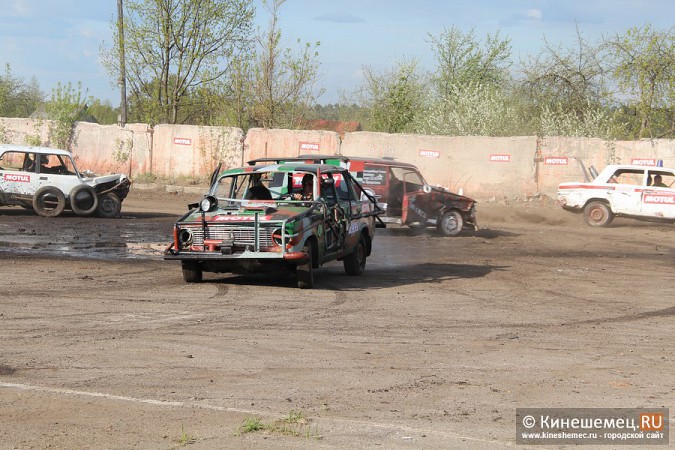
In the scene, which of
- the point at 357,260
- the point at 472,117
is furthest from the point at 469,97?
the point at 357,260

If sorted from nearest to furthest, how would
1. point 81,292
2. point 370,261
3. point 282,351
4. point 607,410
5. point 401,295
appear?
point 607,410, point 282,351, point 81,292, point 401,295, point 370,261

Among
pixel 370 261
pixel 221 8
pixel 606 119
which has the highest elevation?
pixel 221 8

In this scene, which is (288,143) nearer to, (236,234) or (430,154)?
(430,154)

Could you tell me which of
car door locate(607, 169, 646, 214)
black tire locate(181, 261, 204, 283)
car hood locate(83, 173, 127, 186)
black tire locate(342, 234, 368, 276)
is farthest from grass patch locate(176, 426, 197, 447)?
car door locate(607, 169, 646, 214)

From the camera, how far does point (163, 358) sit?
25.3 feet

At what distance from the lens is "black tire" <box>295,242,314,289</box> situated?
1201 centimetres

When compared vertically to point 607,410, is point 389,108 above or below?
above

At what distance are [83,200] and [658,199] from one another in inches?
584

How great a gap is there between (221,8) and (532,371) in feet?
110

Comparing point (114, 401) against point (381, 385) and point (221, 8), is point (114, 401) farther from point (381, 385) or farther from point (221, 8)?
point (221, 8)

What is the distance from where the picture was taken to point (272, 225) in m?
→ 11.8

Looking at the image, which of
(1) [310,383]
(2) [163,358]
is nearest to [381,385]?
(1) [310,383]

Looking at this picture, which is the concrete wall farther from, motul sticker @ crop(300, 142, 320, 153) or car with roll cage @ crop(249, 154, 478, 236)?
car with roll cage @ crop(249, 154, 478, 236)
